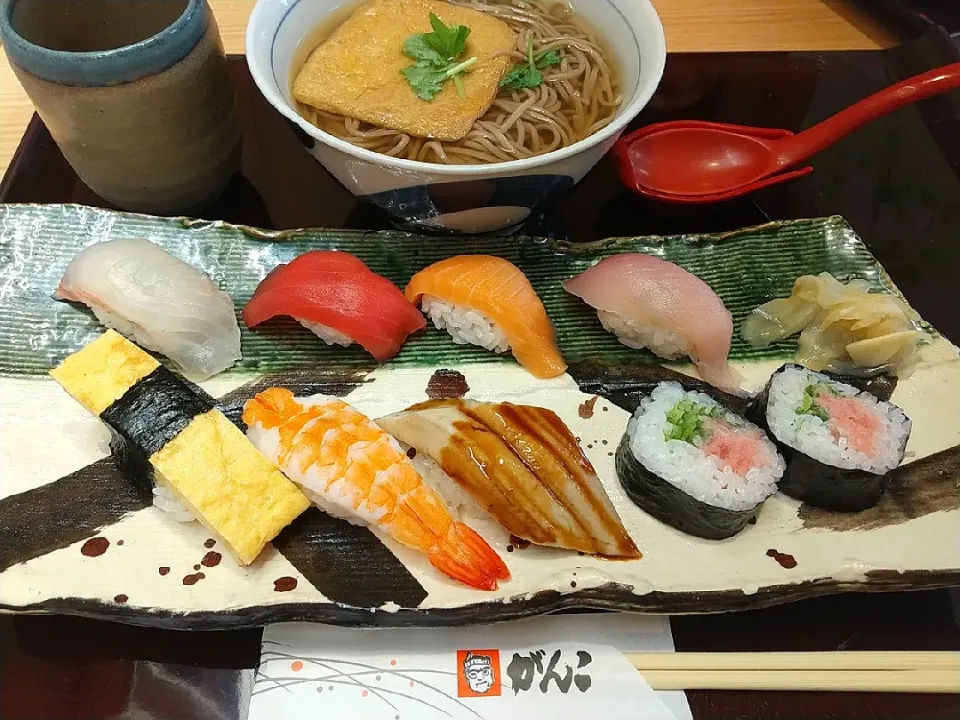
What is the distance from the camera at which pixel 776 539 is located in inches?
59.2

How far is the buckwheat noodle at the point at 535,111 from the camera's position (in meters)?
1.84

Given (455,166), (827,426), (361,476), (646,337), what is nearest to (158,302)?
(361,476)

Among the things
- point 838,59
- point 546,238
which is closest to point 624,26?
point 546,238

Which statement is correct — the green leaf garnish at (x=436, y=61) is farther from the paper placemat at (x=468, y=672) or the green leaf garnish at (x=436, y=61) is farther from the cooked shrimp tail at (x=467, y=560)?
the paper placemat at (x=468, y=672)

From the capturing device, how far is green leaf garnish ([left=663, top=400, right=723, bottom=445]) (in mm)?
1599

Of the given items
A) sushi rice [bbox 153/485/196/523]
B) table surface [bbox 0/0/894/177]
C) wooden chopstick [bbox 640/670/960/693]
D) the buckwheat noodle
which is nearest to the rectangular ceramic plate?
sushi rice [bbox 153/485/196/523]

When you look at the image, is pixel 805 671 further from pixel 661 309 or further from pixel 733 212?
pixel 733 212

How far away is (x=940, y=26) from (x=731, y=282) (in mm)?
1617

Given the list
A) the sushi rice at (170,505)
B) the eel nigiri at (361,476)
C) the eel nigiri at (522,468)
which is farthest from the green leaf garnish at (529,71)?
the sushi rice at (170,505)

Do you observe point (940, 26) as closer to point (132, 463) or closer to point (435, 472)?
point (435, 472)

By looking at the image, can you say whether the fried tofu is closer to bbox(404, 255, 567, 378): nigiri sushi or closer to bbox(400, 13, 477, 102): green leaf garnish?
bbox(400, 13, 477, 102): green leaf garnish

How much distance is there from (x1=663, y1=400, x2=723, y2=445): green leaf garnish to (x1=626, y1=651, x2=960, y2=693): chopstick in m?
0.48

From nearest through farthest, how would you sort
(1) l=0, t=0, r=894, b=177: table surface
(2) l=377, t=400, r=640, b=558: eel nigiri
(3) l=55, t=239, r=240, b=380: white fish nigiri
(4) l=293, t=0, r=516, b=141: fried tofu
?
(2) l=377, t=400, r=640, b=558: eel nigiri, (3) l=55, t=239, r=240, b=380: white fish nigiri, (4) l=293, t=0, r=516, b=141: fried tofu, (1) l=0, t=0, r=894, b=177: table surface

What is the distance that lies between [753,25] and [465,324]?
2002 mm
